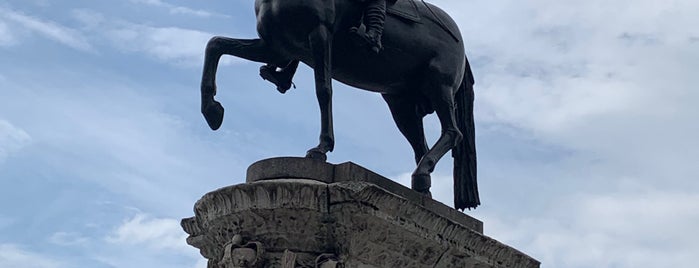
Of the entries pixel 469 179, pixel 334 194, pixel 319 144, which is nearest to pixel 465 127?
pixel 469 179

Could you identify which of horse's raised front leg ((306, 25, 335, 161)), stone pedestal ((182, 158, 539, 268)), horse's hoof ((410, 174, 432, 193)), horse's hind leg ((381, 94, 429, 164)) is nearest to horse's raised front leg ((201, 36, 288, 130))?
horse's raised front leg ((306, 25, 335, 161))

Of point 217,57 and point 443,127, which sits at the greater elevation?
point 217,57

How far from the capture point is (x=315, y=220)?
32.0ft

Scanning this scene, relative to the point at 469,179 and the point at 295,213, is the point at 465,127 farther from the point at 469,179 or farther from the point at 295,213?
the point at 295,213

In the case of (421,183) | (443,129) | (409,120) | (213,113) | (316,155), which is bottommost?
(316,155)

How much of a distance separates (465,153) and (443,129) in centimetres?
98

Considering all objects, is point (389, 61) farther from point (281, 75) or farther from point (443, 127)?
point (281, 75)

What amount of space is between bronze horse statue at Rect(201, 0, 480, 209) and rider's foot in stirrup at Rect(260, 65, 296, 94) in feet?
0.43

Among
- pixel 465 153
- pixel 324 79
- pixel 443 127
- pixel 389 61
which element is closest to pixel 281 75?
pixel 324 79

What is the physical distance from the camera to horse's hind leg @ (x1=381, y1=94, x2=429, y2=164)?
1229 cm

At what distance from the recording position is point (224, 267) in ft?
32.3

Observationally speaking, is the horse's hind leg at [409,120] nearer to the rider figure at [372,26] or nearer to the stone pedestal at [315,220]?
the rider figure at [372,26]

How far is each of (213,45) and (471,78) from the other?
3420 millimetres

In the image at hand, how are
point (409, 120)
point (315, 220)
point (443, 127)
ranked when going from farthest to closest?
point (409, 120) → point (443, 127) → point (315, 220)
